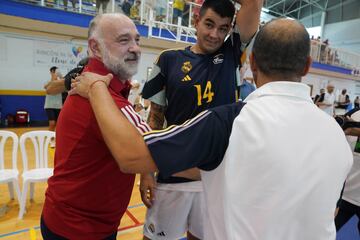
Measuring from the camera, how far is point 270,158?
0.77m

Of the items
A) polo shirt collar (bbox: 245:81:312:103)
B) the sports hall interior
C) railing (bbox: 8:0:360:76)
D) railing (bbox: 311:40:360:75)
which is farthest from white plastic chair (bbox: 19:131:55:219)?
railing (bbox: 311:40:360:75)

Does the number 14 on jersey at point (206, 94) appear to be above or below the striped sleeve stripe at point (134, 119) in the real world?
above

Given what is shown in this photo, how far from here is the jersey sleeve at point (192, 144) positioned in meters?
0.83

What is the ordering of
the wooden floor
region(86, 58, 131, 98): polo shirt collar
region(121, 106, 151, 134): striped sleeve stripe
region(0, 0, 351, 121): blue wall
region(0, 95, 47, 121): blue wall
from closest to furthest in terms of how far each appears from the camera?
region(121, 106, 151, 134): striped sleeve stripe, region(86, 58, 131, 98): polo shirt collar, the wooden floor, region(0, 0, 351, 121): blue wall, region(0, 95, 47, 121): blue wall

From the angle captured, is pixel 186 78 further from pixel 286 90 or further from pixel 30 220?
pixel 30 220

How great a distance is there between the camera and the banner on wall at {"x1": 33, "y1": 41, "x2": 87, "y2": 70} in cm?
816

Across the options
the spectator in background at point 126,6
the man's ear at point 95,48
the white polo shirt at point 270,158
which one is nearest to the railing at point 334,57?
the spectator in background at point 126,6

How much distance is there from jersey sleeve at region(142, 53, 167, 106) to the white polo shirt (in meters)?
0.82

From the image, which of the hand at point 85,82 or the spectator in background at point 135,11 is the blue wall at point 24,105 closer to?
the spectator in background at point 135,11

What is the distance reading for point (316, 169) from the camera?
2.60ft

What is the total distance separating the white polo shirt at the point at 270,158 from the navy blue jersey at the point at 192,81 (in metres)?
0.68

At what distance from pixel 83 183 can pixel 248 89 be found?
6.09 ft

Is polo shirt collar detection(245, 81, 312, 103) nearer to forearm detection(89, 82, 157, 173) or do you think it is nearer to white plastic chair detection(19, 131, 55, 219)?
forearm detection(89, 82, 157, 173)

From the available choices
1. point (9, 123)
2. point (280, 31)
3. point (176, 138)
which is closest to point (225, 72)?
point (280, 31)
